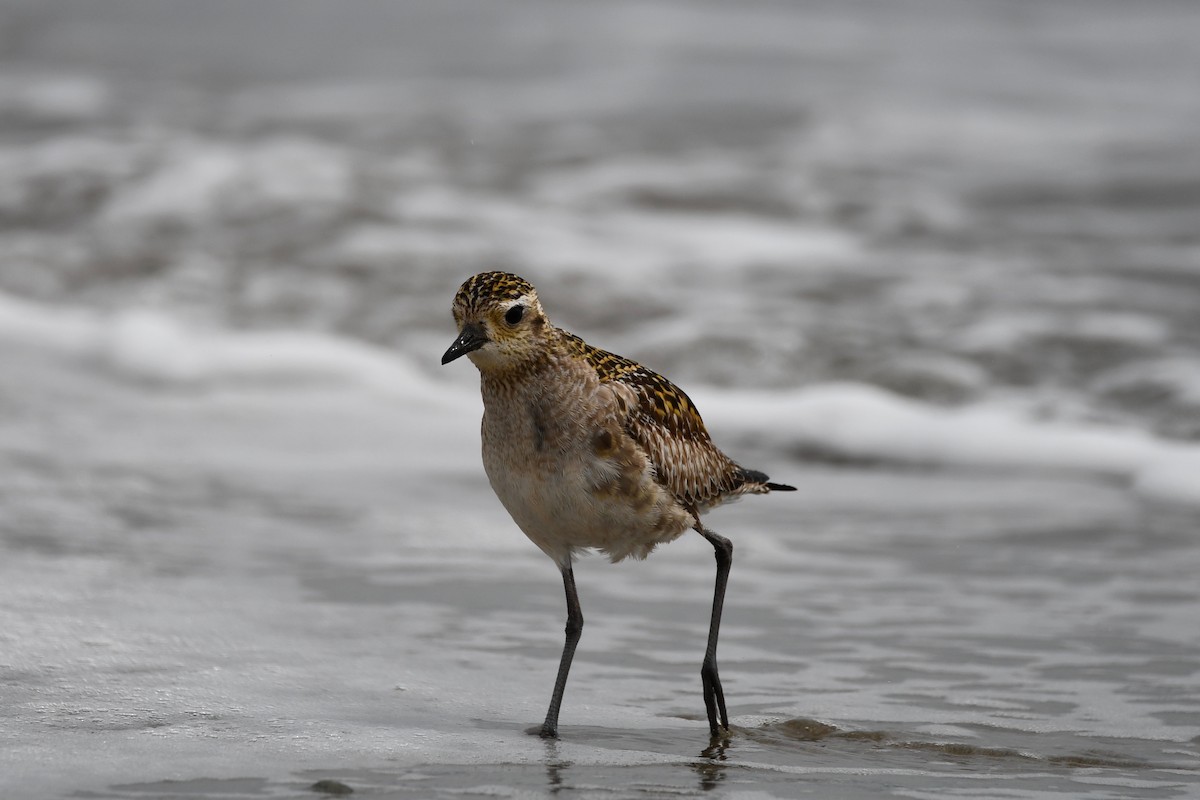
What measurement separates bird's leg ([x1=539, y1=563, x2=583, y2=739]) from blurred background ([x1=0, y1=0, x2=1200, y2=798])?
74 millimetres

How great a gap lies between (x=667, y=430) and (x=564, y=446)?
508 millimetres

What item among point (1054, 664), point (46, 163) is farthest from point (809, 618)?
point (46, 163)

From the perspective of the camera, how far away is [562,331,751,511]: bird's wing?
5.42m

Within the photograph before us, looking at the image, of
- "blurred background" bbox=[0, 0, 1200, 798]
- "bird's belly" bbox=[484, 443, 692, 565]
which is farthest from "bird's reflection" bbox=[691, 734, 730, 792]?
"bird's belly" bbox=[484, 443, 692, 565]

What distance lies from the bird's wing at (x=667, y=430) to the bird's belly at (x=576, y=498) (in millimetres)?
129

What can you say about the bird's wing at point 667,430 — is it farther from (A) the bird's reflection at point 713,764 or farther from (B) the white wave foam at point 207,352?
(B) the white wave foam at point 207,352

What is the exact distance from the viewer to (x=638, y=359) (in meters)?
12.4

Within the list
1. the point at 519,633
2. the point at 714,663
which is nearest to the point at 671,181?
the point at 519,633

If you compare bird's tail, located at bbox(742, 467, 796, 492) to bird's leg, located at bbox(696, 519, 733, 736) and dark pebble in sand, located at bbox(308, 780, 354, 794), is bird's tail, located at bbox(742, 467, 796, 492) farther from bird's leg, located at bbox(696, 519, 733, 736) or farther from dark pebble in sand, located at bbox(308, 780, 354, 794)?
dark pebble in sand, located at bbox(308, 780, 354, 794)

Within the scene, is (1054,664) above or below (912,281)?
below

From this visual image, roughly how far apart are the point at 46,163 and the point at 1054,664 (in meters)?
13.9

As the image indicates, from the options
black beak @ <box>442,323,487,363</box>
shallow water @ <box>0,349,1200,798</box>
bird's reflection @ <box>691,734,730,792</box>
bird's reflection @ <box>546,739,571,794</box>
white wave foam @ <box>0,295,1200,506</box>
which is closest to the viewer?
bird's reflection @ <box>546,739,571,794</box>

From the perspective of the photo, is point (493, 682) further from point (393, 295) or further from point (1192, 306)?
point (1192, 306)

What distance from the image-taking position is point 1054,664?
253 inches
